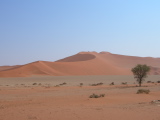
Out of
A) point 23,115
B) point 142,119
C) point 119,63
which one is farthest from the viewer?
point 119,63

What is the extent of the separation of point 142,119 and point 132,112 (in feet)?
4.63

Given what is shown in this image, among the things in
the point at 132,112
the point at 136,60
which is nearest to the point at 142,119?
the point at 132,112

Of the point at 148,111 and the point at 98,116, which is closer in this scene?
the point at 98,116

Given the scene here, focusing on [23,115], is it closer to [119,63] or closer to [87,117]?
[87,117]

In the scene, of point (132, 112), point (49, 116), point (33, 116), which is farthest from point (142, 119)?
point (33, 116)

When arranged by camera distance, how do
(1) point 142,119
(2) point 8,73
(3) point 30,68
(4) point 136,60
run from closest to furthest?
(1) point 142,119 → (2) point 8,73 → (3) point 30,68 → (4) point 136,60

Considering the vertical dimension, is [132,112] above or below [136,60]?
below

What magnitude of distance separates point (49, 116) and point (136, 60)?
4258 inches

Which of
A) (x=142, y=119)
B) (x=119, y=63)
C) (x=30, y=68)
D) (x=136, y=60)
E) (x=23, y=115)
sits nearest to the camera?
(x=142, y=119)

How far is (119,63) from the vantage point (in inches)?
4213

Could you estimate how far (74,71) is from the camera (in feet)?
249

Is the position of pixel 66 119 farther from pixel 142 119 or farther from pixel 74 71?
pixel 74 71

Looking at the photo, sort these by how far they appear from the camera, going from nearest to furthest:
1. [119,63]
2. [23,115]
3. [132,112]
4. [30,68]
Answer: [23,115], [132,112], [30,68], [119,63]

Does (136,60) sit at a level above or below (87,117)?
above
